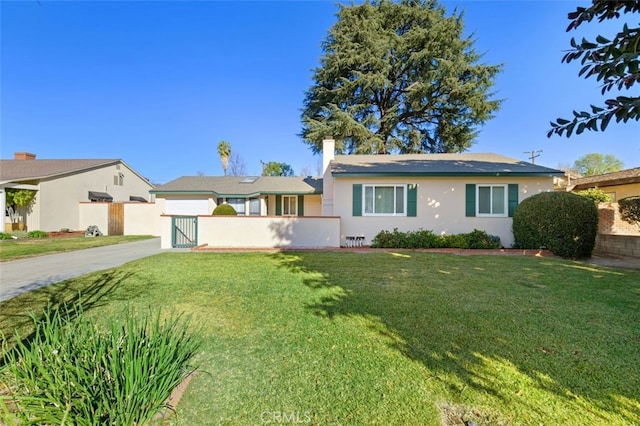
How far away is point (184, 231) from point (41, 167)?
16.5 metres

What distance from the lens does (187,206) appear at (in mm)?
18875

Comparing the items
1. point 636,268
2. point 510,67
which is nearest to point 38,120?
point 636,268

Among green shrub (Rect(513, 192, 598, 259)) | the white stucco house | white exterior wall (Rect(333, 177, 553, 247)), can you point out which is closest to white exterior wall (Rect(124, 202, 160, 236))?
the white stucco house

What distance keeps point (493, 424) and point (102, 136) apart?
32.6 metres

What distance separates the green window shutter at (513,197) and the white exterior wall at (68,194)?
24.0m

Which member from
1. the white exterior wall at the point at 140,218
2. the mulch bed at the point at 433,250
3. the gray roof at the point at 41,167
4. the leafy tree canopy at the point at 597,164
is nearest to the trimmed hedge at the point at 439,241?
the mulch bed at the point at 433,250

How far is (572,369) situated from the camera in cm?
282

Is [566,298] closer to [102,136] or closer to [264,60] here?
[264,60]

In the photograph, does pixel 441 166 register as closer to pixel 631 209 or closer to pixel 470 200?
pixel 470 200

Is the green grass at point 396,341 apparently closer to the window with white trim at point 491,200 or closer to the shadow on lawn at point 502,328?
the shadow on lawn at point 502,328

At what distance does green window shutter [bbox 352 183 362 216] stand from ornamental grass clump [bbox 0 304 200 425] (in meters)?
9.77

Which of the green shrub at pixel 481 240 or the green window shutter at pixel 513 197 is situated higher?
the green window shutter at pixel 513 197

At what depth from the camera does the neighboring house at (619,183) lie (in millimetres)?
14996

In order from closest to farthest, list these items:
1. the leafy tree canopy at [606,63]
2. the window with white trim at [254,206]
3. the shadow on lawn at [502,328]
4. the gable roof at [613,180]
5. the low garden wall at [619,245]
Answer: the leafy tree canopy at [606,63], the shadow on lawn at [502,328], the low garden wall at [619,245], the gable roof at [613,180], the window with white trim at [254,206]
